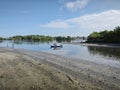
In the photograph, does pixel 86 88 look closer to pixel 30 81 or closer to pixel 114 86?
pixel 114 86

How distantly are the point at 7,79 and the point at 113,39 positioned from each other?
8728cm

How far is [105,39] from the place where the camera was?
104 m

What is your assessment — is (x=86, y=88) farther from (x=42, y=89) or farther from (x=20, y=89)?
(x=20, y=89)

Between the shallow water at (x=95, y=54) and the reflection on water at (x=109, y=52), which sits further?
the reflection on water at (x=109, y=52)

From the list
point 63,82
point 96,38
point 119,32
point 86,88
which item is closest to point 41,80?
point 63,82

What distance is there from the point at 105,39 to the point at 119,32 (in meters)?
15.5

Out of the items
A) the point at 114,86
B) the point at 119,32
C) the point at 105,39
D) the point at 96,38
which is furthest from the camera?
the point at 96,38

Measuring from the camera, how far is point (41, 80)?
13117 mm

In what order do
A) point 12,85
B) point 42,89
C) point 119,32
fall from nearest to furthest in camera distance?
point 42,89, point 12,85, point 119,32

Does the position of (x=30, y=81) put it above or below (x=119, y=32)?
below

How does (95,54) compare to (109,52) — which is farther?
(109,52)

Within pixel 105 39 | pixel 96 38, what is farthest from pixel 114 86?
pixel 96 38

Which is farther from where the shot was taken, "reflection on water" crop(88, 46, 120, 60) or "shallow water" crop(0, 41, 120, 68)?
"reflection on water" crop(88, 46, 120, 60)

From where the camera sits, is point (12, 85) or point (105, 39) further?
point (105, 39)
